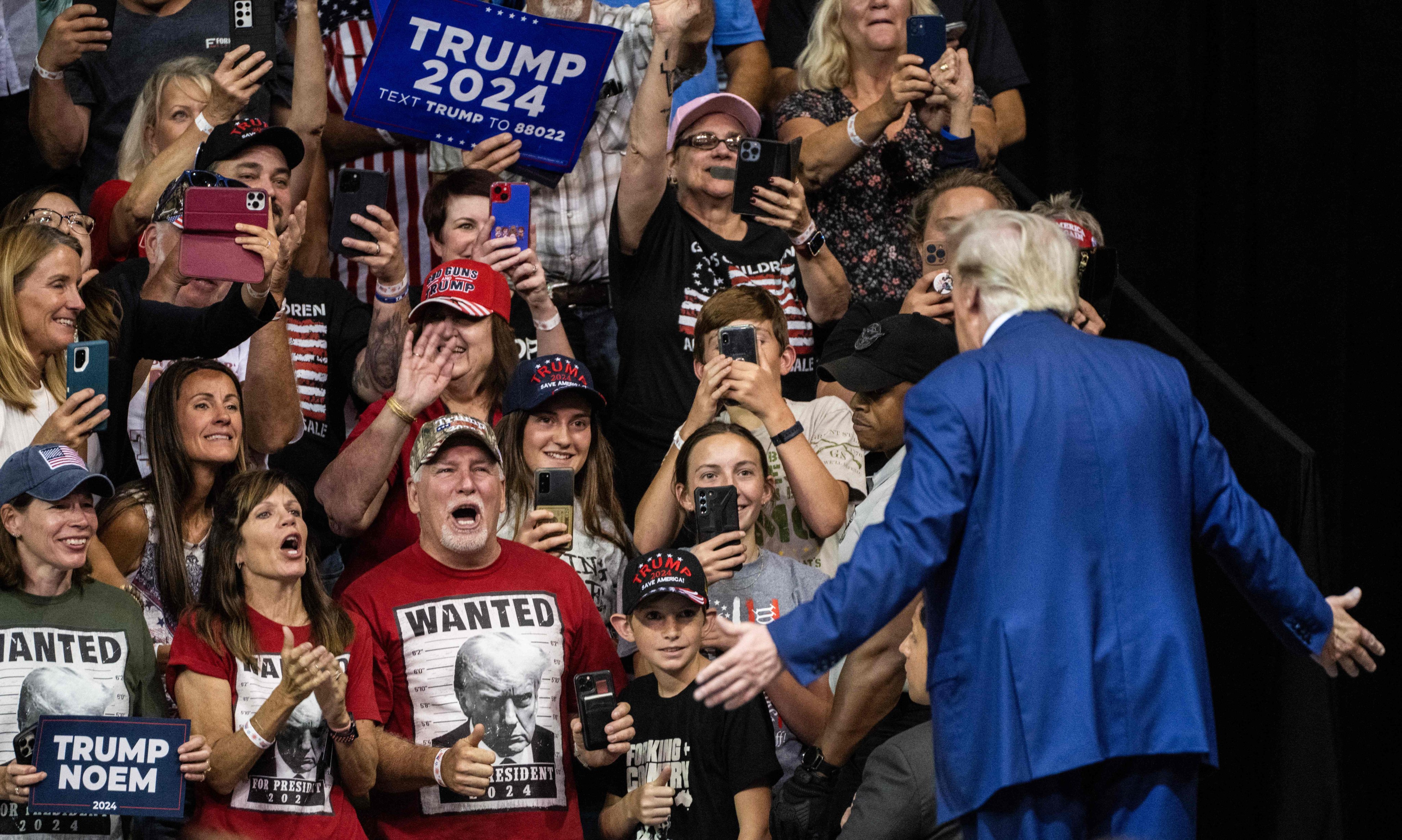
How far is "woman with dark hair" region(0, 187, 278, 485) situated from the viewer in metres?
4.35

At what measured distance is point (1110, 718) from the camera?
2.91m

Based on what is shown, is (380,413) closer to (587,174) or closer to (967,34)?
Answer: (587,174)

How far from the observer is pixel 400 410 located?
14.5ft

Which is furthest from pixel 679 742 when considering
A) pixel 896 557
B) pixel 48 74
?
pixel 48 74

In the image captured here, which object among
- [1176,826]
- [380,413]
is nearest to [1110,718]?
[1176,826]

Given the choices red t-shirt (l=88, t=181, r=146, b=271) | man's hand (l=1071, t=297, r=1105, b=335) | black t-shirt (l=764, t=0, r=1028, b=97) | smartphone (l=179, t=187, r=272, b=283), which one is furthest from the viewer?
black t-shirt (l=764, t=0, r=1028, b=97)

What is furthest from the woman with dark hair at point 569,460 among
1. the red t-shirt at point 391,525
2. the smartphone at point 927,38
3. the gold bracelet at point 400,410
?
the smartphone at point 927,38

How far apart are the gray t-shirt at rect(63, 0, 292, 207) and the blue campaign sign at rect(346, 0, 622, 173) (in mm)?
1045

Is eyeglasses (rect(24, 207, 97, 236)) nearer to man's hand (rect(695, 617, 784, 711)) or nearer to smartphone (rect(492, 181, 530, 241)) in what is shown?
smartphone (rect(492, 181, 530, 241))

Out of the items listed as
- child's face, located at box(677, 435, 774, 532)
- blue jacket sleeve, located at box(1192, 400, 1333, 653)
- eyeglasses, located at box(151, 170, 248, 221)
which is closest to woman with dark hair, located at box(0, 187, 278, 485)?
eyeglasses, located at box(151, 170, 248, 221)

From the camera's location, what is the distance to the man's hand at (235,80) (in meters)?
A: 4.93

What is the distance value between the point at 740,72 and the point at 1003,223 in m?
3.03

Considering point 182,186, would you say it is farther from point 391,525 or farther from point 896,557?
point 896,557

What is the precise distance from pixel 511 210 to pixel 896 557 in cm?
236
